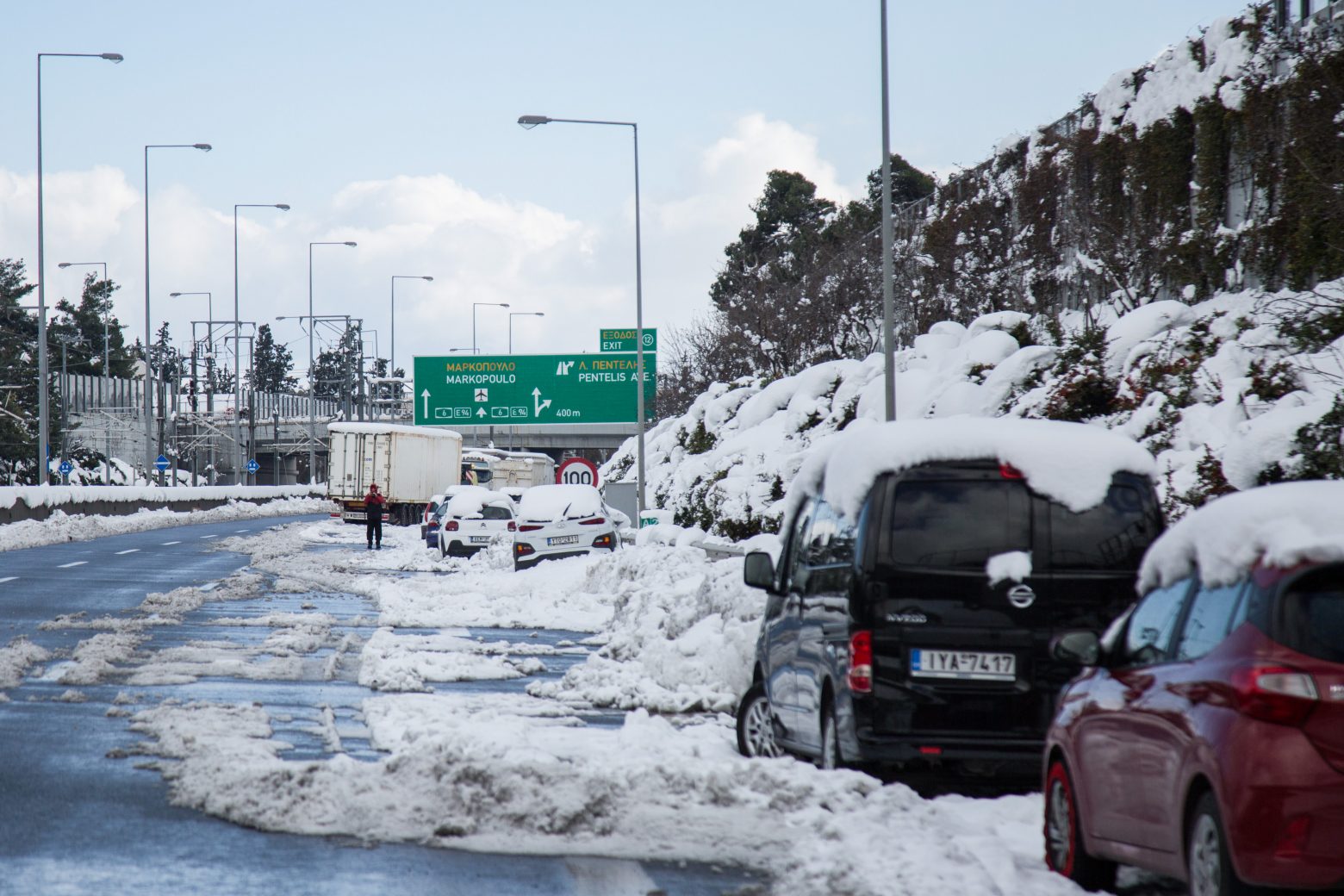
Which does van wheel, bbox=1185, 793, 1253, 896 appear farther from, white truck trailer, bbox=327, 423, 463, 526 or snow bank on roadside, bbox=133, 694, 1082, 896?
white truck trailer, bbox=327, 423, 463, 526

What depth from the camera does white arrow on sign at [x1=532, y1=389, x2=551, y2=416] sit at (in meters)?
51.7

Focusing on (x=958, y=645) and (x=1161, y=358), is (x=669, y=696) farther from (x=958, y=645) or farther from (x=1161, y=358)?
(x=1161, y=358)

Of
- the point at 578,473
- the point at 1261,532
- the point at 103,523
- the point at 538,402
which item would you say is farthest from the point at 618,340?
the point at 1261,532

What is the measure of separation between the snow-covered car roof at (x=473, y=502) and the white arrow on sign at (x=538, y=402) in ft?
38.6

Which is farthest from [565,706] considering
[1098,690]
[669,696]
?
[1098,690]

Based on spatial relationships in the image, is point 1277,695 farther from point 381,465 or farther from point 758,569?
point 381,465

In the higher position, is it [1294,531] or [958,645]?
[1294,531]

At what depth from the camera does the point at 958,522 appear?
28.6 ft

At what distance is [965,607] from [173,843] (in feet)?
12.8

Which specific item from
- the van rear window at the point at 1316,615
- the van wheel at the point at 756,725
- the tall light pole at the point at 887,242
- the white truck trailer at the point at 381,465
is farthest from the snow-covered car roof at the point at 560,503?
the white truck trailer at the point at 381,465

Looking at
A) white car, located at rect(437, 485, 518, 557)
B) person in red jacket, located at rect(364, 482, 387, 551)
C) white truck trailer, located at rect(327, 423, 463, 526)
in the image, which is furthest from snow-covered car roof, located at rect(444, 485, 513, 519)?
white truck trailer, located at rect(327, 423, 463, 526)

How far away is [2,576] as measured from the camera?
28.0 metres

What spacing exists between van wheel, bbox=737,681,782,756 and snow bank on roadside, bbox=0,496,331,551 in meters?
32.1

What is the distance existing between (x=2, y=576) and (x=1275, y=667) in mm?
26038
